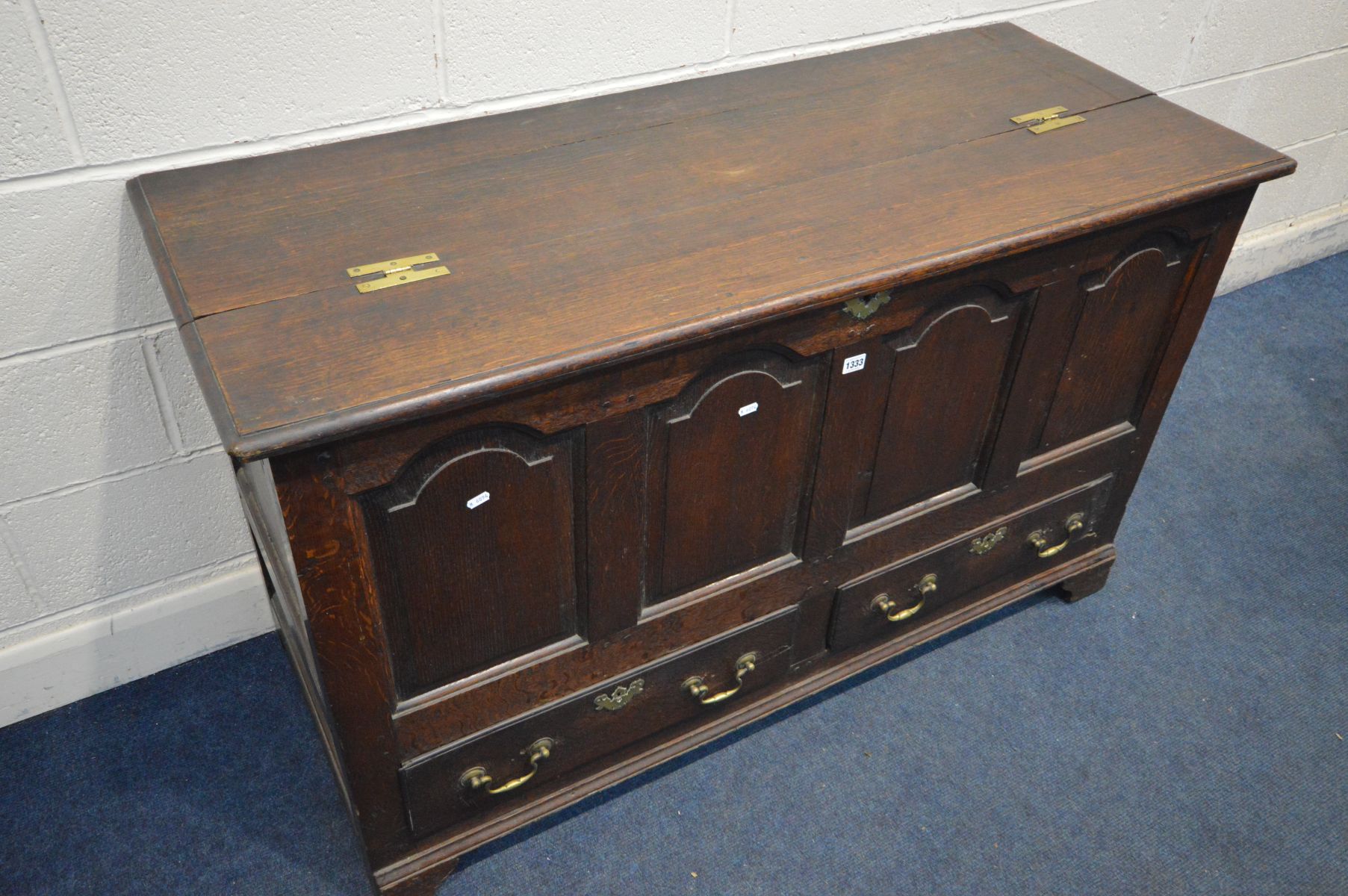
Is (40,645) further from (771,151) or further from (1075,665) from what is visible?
(1075,665)

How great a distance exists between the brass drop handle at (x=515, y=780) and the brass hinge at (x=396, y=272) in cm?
69

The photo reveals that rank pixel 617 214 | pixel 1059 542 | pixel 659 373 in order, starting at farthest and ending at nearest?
pixel 1059 542 < pixel 617 214 < pixel 659 373

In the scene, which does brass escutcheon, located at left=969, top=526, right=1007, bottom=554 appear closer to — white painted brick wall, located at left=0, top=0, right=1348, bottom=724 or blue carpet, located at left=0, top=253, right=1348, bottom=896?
blue carpet, located at left=0, top=253, right=1348, bottom=896

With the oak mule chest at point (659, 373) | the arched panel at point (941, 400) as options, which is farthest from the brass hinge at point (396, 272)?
the arched panel at point (941, 400)

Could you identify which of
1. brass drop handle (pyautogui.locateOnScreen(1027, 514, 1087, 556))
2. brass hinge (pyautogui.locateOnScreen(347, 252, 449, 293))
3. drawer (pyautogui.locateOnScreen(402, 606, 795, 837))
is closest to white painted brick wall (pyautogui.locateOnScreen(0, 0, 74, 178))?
brass hinge (pyautogui.locateOnScreen(347, 252, 449, 293))

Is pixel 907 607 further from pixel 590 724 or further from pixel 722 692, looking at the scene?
pixel 590 724

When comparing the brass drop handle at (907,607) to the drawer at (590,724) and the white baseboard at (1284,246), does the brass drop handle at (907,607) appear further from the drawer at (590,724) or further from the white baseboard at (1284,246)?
the white baseboard at (1284,246)

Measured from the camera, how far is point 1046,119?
163 centimetres

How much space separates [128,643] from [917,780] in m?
1.37

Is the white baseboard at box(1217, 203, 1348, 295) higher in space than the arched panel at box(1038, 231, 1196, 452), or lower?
lower

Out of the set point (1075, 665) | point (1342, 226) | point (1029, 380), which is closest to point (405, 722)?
point (1029, 380)

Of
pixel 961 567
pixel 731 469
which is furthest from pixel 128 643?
pixel 961 567

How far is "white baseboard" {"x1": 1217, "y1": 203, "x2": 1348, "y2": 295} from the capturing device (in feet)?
9.49

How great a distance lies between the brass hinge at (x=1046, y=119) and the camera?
1612 mm
